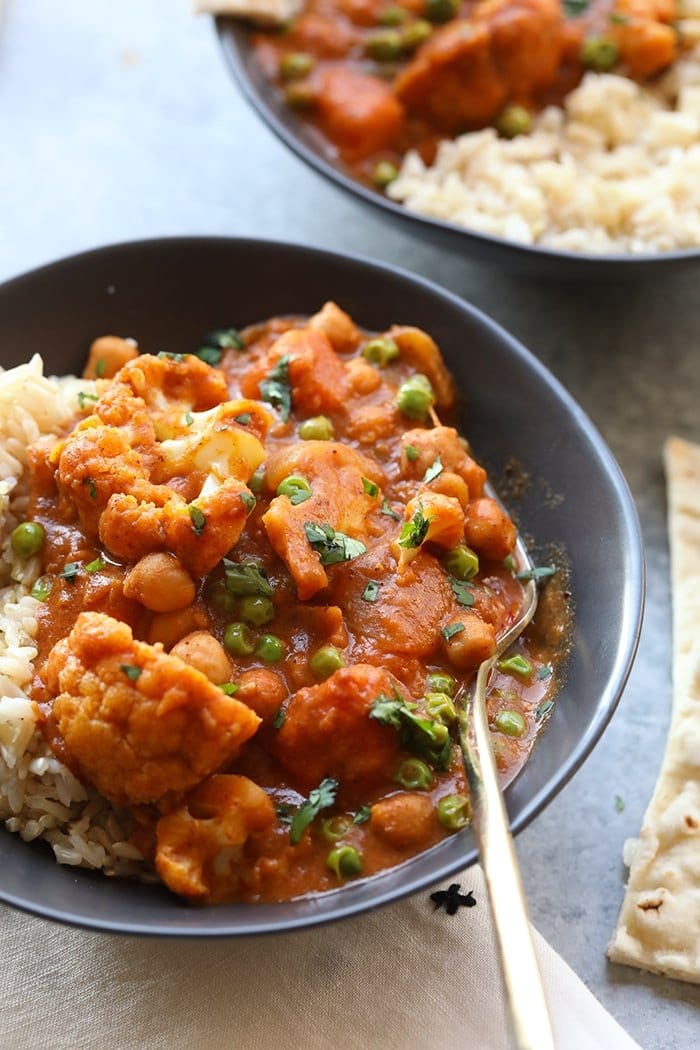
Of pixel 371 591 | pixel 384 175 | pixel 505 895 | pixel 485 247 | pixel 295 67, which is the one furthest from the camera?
pixel 295 67

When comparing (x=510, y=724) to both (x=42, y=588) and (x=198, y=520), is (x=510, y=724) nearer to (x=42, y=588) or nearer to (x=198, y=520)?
(x=198, y=520)

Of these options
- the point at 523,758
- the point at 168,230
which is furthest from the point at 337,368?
the point at 168,230

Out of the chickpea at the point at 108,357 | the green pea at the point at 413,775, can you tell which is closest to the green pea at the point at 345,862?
the green pea at the point at 413,775

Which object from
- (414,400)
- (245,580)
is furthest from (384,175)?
Answer: (245,580)

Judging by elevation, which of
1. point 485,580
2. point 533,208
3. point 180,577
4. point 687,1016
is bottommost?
point 687,1016

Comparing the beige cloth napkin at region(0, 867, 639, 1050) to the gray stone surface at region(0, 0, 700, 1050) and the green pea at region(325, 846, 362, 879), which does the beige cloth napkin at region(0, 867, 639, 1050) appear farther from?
the gray stone surface at region(0, 0, 700, 1050)

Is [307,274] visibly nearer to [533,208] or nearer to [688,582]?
[533,208]
